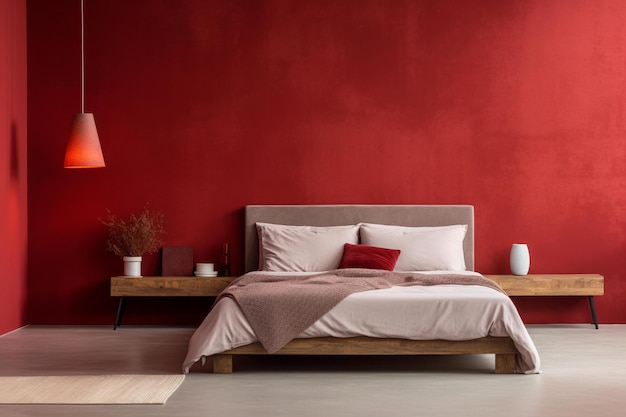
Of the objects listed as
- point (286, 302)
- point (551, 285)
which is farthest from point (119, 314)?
point (551, 285)

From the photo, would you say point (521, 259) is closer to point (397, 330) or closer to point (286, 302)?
point (397, 330)

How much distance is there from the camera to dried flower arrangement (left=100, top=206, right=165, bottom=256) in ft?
25.5

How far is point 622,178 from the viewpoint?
7977mm

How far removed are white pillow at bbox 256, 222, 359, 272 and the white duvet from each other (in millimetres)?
1849

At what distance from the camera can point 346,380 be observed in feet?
17.6

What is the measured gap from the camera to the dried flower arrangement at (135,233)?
7.79m

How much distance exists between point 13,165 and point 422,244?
347 centimetres

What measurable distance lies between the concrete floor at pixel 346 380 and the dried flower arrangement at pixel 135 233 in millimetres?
851

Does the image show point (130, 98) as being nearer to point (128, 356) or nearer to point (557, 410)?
point (128, 356)

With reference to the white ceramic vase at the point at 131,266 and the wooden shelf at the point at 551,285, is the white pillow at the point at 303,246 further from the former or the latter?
the wooden shelf at the point at 551,285

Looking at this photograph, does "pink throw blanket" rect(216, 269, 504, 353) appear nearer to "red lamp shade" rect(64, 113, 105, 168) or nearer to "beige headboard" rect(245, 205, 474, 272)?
"beige headboard" rect(245, 205, 474, 272)

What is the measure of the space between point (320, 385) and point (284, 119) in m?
3.35

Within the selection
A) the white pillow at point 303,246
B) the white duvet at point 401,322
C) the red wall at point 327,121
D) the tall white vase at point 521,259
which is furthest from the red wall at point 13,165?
the tall white vase at point 521,259

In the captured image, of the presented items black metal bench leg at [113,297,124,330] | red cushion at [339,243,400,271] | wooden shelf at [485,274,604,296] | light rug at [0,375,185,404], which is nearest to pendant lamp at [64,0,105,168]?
black metal bench leg at [113,297,124,330]
